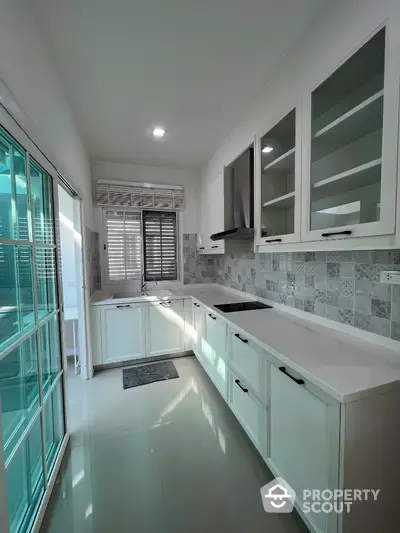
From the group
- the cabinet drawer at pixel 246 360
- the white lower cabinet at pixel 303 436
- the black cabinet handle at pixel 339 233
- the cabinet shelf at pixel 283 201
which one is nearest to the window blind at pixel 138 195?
the cabinet shelf at pixel 283 201

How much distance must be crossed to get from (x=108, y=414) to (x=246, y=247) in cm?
202

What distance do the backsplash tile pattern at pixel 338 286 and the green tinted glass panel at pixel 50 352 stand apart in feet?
5.74

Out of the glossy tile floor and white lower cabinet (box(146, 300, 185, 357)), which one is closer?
the glossy tile floor

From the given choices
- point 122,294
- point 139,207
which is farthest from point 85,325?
point 139,207

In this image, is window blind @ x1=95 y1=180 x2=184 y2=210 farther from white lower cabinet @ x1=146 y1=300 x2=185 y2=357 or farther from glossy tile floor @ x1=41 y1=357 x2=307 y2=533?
glossy tile floor @ x1=41 y1=357 x2=307 y2=533

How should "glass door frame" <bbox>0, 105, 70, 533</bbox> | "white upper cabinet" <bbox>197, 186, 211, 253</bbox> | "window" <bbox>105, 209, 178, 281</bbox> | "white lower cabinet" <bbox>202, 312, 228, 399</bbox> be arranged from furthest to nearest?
"window" <bbox>105, 209, 178, 281</bbox> < "white upper cabinet" <bbox>197, 186, 211, 253</bbox> < "white lower cabinet" <bbox>202, 312, 228, 399</bbox> < "glass door frame" <bbox>0, 105, 70, 533</bbox>

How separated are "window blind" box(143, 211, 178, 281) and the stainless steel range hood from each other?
110 cm

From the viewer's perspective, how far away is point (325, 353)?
1.15 m

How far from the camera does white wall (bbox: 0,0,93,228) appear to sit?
3.01ft

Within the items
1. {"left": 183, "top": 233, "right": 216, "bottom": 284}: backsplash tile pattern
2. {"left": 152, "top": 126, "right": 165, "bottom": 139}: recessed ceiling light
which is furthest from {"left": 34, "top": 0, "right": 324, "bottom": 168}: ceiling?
{"left": 183, "top": 233, "right": 216, "bottom": 284}: backsplash tile pattern

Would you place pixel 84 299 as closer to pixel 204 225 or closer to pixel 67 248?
pixel 67 248

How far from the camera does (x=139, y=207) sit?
3.10 metres

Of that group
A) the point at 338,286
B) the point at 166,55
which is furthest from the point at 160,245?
the point at 338,286

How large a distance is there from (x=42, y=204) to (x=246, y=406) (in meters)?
1.85
